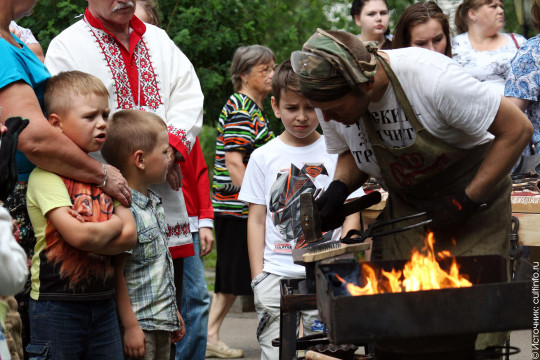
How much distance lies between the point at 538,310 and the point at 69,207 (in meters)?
2.30

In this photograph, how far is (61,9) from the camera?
24.4 ft

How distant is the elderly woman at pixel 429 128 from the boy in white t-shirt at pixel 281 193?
0.86 metres

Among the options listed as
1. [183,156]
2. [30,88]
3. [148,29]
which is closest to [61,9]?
[148,29]

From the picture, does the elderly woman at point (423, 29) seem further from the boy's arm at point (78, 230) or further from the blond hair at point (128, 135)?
the boy's arm at point (78, 230)

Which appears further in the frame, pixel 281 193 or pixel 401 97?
pixel 281 193

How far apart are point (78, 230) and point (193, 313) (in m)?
1.55

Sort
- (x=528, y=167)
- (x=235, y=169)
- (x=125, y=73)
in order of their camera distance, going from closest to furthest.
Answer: (x=125, y=73)
(x=528, y=167)
(x=235, y=169)

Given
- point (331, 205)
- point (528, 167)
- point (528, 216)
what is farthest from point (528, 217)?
point (331, 205)

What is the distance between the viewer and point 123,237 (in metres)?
3.60

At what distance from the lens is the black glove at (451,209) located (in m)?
3.57

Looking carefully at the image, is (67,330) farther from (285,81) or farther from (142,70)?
(285,81)

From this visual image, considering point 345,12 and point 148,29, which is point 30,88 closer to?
point 148,29

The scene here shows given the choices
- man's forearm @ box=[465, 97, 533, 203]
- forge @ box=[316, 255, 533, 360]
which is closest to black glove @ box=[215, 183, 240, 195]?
man's forearm @ box=[465, 97, 533, 203]

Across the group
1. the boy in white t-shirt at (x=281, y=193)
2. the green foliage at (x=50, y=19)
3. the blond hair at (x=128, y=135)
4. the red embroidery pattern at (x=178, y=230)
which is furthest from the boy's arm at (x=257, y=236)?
the green foliage at (x=50, y=19)
